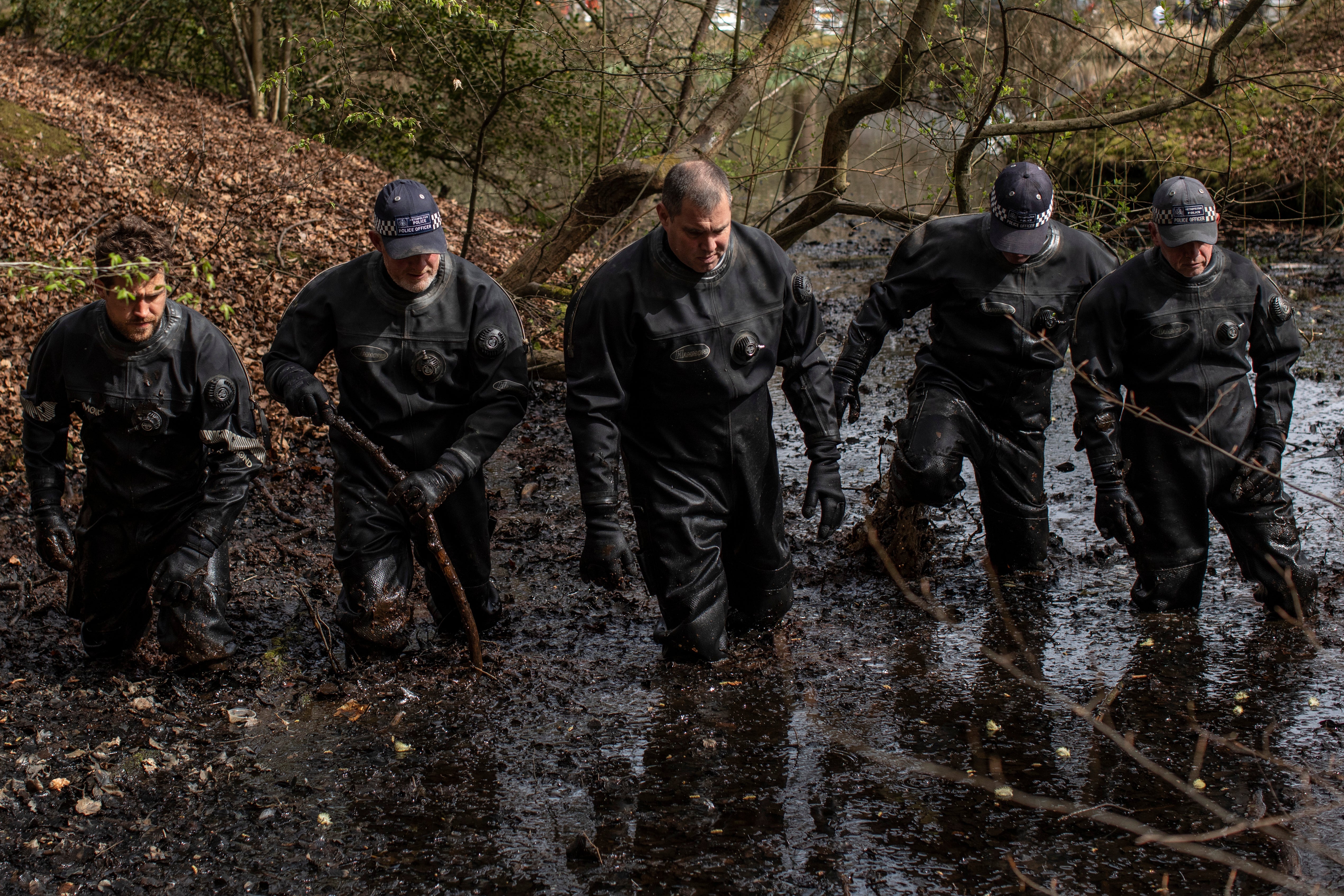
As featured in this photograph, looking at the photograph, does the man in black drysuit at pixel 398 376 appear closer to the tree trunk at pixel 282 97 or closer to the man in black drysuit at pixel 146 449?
the man in black drysuit at pixel 146 449

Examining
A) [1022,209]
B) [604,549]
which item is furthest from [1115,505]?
[604,549]

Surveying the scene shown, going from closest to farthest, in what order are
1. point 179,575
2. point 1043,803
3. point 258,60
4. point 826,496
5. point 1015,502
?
point 1043,803 → point 179,575 → point 826,496 → point 1015,502 → point 258,60

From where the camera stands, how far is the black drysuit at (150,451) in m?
4.17

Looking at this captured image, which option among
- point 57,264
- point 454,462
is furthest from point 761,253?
point 57,264

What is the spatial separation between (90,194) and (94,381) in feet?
23.9

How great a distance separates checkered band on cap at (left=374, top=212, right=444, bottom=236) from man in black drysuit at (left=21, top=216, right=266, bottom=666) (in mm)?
766

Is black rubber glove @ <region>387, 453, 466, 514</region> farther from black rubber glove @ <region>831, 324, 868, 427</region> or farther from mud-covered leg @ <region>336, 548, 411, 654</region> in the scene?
black rubber glove @ <region>831, 324, 868, 427</region>

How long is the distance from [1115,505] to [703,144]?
449 cm

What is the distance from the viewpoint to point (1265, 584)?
4.73 meters

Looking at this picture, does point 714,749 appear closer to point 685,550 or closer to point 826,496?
point 685,550

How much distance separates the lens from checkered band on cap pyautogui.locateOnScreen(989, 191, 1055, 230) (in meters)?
4.80

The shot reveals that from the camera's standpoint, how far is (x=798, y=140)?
8.86m

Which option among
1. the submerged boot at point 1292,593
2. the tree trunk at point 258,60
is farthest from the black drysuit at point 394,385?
the tree trunk at point 258,60

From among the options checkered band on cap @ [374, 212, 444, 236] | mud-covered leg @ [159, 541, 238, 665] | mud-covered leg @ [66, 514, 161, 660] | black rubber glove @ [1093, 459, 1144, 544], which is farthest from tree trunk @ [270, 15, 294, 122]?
black rubber glove @ [1093, 459, 1144, 544]
